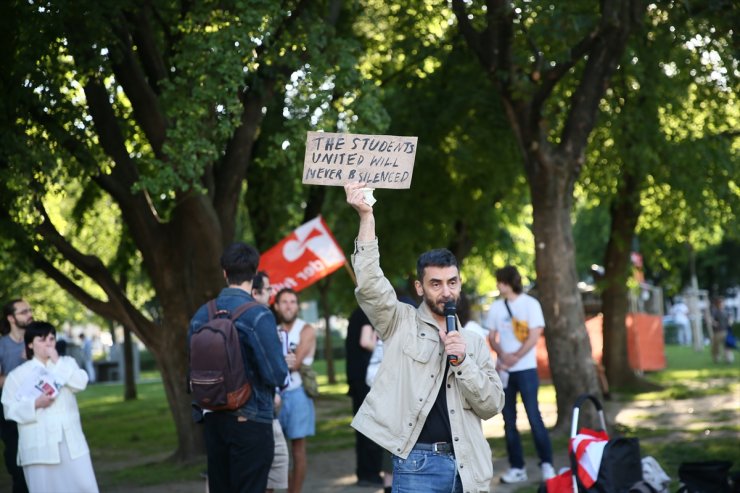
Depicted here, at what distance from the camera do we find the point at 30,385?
29.5ft

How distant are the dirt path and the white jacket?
3395mm

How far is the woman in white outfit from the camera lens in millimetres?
8945

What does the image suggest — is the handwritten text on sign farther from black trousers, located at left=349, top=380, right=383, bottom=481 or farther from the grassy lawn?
the grassy lawn

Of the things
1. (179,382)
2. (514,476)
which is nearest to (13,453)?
(179,382)

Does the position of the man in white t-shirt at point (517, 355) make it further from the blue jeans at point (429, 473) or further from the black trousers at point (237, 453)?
the blue jeans at point (429, 473)

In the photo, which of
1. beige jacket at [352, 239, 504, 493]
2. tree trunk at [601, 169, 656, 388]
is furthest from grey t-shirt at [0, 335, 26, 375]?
tree trunk at [601, 169, 656, 388]

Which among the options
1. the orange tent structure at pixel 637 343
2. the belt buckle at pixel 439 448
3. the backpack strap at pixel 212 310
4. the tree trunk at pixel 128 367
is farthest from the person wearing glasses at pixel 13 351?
the tree trunk at pixel 128 367

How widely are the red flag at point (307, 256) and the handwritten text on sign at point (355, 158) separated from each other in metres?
9.26

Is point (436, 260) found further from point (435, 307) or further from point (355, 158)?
point (355, 158)

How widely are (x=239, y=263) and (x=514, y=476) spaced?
17.0ft

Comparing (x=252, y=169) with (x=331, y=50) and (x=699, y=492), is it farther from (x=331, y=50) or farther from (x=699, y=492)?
(x=699, y=492)

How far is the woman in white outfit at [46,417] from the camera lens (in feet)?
29.3

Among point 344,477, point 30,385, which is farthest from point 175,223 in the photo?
point 30,385

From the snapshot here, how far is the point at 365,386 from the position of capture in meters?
11.4
